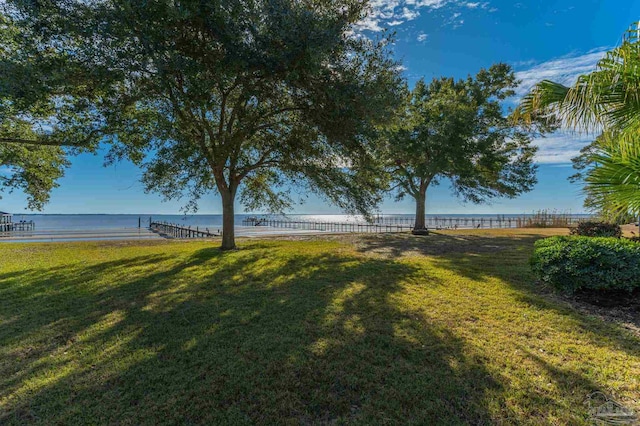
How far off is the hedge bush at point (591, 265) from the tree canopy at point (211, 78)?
4813 mm

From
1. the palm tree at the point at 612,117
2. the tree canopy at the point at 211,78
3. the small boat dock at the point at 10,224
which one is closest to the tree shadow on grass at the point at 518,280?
the palm tree at the point at 612,117

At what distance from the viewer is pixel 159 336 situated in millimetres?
3826

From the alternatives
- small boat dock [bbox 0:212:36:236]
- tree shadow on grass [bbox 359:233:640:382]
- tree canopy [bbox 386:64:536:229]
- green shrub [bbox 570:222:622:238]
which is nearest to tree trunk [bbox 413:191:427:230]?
tree canopy [bbox 386:64:536:229]

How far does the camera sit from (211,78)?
6.78 meters

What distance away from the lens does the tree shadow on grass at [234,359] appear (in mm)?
2494

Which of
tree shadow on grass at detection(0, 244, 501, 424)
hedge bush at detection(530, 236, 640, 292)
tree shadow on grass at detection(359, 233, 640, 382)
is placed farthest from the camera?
hedge bush at detection(530, 236, 640, 292)

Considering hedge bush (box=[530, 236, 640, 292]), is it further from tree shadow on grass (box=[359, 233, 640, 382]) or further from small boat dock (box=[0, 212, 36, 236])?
small boat dock (box=[0, 212, 36, 236])

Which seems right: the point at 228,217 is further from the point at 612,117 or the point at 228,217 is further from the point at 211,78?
the point at 612,117

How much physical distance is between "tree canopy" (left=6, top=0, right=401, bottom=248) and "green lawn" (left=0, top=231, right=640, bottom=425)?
4061mm

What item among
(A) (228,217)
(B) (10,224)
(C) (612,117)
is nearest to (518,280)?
(C) (612,117)

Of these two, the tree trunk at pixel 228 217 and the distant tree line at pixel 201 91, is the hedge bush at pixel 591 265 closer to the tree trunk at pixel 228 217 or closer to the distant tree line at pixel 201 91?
the distant tree line at pixel 201 91

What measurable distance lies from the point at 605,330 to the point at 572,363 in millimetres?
1457

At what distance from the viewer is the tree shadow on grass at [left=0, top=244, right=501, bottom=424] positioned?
2494mm

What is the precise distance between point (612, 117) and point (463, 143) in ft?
33.2
